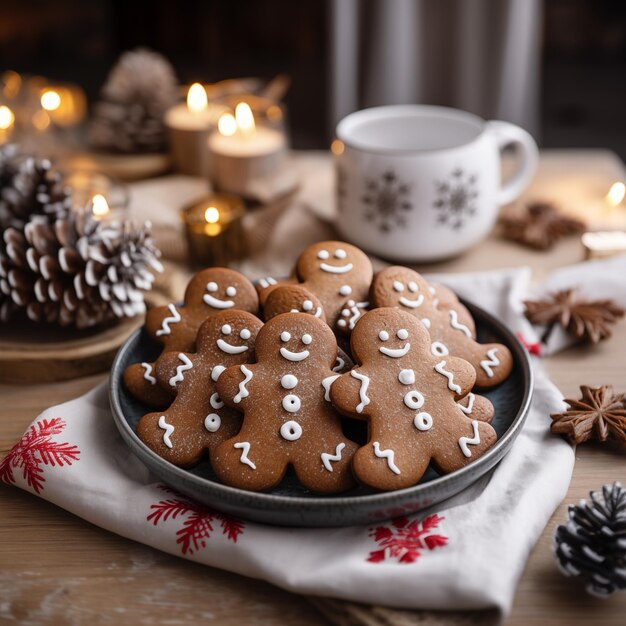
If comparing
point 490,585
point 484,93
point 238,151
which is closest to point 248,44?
point 484,93

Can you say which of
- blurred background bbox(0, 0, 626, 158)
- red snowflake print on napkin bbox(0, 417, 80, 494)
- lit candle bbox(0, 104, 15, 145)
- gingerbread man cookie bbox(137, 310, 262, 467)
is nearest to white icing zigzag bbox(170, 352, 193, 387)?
gingerbread man cookie bbox(137, 310, 262, 467)

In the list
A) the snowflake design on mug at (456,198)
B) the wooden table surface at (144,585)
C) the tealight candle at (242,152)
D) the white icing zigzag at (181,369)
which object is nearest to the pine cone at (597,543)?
the wooden table surface at (144,585)

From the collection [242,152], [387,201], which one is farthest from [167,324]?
[242,152]

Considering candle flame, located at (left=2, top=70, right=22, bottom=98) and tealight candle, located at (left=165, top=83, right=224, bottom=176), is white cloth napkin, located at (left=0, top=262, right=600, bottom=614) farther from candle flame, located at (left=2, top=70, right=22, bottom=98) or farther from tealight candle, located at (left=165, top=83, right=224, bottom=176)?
candle flame, located at (left=2, top=70, right=22, bottom=98)

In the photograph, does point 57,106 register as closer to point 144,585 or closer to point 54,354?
point 54,354

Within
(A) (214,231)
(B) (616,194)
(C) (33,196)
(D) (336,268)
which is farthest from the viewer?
(B) (616,194)

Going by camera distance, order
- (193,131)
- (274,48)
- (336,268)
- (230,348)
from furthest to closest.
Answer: (274,48) < (193,131) < (336,268) < (230,348)

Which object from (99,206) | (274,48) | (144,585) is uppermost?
(99,206)

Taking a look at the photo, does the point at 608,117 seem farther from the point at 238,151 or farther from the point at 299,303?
the point at 299,303
